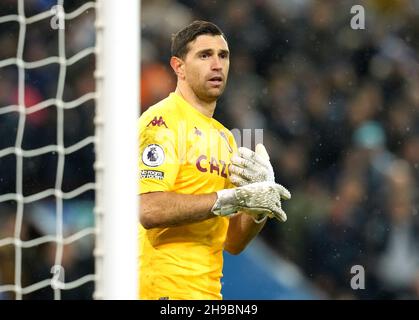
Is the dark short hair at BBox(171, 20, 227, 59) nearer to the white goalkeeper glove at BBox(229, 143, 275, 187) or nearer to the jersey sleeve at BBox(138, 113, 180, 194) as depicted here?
the jersey sleeve at BBox(138, 113, 180, 194)

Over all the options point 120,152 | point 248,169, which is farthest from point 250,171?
point 120,152

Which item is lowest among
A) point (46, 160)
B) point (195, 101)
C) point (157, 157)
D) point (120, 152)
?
point (120, 152)

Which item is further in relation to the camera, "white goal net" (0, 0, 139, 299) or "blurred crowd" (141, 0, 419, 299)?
"blurred crowd" (141, 0, 419, 299)

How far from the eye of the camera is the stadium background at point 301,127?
636cm

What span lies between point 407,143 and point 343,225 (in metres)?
0.83

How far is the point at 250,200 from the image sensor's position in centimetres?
450

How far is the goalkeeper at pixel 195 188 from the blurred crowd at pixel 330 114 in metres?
1.64

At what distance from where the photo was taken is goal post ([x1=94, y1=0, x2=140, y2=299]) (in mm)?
3129

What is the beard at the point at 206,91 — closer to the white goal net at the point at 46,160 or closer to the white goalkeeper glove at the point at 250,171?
the white goalkeeper glove at the point at 250,171

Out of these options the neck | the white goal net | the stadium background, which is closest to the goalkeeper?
the neck

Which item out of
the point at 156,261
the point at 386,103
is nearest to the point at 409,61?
the point at 386,103

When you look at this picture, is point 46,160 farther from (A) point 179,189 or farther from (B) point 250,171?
(B) point 250,171

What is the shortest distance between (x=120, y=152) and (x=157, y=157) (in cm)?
142

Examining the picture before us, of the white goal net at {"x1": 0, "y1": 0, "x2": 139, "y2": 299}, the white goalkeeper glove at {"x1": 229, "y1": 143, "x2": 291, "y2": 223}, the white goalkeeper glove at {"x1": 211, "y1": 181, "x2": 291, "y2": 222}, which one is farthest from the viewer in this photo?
the white goal net at {"x1": 0, "y1": 0, "x2": 139, "y2": 299}
